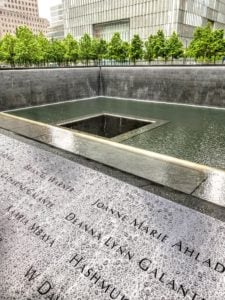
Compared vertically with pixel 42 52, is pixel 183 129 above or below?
below

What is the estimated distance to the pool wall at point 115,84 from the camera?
14219 mm

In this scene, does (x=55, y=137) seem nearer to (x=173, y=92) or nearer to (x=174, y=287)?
(x=174, y=287)

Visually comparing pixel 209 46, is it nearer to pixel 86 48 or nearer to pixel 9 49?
pixel 86 48

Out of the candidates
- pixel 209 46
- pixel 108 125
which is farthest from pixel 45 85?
pixel 209 46

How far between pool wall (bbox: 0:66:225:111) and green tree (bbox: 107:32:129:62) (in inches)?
474

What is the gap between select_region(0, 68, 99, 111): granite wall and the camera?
14156mm

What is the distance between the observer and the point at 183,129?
9.71 metres

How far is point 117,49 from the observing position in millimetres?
30016

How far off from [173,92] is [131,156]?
12793 mm

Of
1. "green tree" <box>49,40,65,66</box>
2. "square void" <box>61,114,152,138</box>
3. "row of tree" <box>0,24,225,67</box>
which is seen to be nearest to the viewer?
"square void" <box>61,114,152,138</box>

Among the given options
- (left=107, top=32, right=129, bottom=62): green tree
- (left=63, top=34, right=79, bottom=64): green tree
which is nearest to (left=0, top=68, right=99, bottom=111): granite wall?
(left=107, top=32, right=129, bottom=62): green tree

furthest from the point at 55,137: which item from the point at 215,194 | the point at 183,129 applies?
the point at 183,129

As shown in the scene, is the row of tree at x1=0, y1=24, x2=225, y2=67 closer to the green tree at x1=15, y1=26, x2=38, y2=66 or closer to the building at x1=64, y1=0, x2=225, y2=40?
the green tree at x1=15, y1=26, x2=38, y2=66

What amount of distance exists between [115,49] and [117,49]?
9.8 inches
